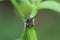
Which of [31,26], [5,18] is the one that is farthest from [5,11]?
[31,26]

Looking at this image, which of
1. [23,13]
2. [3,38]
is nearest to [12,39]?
[3,38]

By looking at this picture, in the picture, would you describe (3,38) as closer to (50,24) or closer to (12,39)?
(12,39)

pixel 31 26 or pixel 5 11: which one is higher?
pixel 5 11

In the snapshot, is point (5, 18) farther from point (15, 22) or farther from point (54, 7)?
point (54, 7)

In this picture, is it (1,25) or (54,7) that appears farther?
(1,25)

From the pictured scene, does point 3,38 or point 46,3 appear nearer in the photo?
point 46,3

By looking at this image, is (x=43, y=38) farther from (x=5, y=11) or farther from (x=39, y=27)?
(x=5, y=11)

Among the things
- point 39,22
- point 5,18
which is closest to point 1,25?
point 5,18
